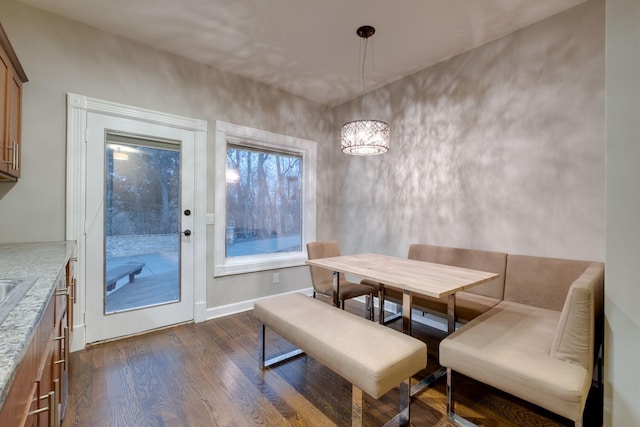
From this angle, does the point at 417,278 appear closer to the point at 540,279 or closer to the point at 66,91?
the point at 540,279

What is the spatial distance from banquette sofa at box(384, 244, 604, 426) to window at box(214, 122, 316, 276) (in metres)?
1.96

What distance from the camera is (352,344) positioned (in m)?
1.57

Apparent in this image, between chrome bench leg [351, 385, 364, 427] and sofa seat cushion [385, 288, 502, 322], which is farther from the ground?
sofa seat cushion [385, 288, 502, 322]

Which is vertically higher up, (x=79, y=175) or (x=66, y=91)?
(x=66, y=91)

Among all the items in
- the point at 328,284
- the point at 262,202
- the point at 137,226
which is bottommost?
the point at 328,284

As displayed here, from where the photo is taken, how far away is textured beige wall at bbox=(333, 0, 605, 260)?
218cm

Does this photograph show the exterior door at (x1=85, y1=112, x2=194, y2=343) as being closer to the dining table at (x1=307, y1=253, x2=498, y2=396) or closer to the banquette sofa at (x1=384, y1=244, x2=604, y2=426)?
the dining table at (x1=307, y1=253, x2=498, y2=396)

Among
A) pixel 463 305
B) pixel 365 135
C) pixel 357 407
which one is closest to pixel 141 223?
pixel 365 135

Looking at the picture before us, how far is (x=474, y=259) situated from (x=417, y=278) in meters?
1.01

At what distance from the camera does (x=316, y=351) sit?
1.66 meters

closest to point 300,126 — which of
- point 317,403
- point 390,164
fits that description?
point 390,164

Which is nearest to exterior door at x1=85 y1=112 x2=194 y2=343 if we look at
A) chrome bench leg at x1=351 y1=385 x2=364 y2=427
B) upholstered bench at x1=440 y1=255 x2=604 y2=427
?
chrome bench leg at x1=351 y1=385 x2=364 y2=427

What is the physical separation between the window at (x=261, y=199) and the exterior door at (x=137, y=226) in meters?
0.37

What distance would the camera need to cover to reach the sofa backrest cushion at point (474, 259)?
252cm
